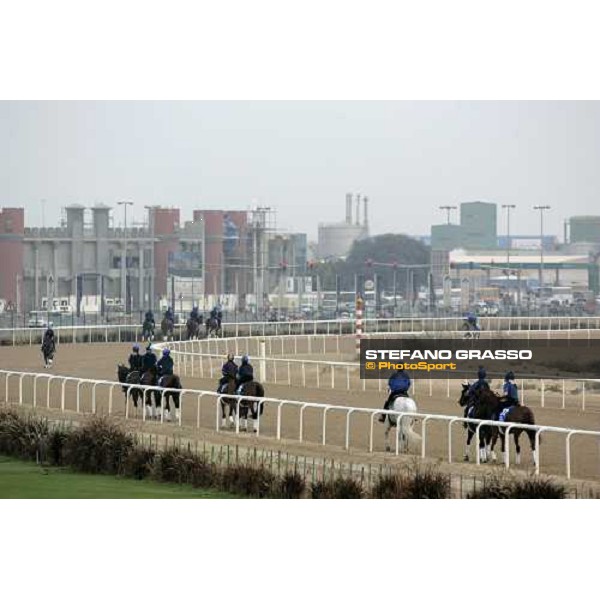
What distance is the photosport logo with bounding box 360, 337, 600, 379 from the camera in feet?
106

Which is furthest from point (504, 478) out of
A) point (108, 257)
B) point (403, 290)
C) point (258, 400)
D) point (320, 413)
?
point (403, 290)

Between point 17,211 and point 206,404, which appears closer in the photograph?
point 206,404

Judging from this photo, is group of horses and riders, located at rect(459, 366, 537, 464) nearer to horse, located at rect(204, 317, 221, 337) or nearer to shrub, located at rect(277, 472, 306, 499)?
shrub, located at rect(277, 472, 306, 499)

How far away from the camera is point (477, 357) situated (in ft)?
128

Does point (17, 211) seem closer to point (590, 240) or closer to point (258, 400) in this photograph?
point (590, 240)

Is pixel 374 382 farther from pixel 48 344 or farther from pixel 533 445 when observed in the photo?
pixel 533 445

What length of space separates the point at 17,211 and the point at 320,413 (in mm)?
69819

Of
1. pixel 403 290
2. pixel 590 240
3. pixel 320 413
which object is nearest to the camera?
pixel 320 413

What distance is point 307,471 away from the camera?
17266 millimetres

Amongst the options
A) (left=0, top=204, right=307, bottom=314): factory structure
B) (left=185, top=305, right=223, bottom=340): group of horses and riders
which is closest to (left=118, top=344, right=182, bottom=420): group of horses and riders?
(left=185, top=305, right=223, bottom=340): group of horses and riders

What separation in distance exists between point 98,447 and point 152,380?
4.80 metres

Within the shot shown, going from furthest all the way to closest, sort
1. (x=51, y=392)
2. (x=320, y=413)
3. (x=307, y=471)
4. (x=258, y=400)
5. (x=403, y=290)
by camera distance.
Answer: (x=403, y=290) < (x=51, y=392) < (x=320, y=413) < (x=258, y=400) < (x=307, y=471)

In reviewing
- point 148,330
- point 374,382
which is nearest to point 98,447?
point 374,382

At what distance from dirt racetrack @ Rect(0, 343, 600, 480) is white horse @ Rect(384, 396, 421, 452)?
0.27 m
